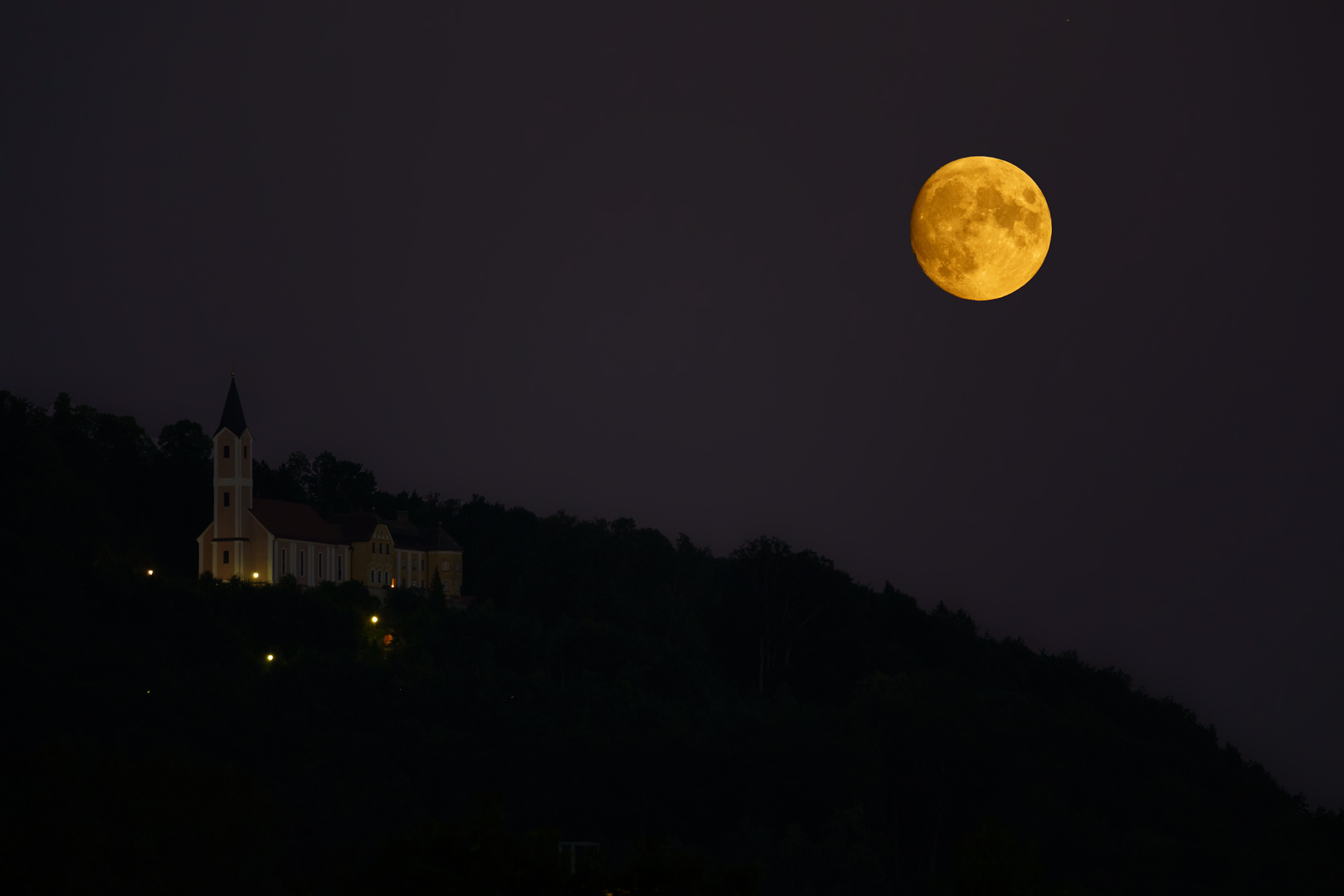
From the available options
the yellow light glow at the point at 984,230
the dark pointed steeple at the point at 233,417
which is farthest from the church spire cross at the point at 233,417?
the yellow light glow at the point at 984,230

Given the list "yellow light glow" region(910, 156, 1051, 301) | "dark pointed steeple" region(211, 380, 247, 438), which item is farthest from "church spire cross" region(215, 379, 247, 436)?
"yellow light glow" region(910, 156, 1051, 301)

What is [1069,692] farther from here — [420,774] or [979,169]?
[979,169]

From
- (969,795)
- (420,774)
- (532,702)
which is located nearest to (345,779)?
(420,774)

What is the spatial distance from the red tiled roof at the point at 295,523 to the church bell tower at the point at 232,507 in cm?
87

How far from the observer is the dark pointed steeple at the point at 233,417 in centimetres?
8006

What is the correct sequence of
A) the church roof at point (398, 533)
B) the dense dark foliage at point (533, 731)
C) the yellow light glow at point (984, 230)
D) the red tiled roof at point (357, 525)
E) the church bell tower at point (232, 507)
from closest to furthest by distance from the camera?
the yellow light glow at point (984, 230), the dense dark foliage at point (533, 731), the church bell tower at point (232, 507), the red tiled roof at point (357, 525), the church roof at point (398, 533)

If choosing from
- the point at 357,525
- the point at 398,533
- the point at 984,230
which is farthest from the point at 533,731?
the point at 984,230

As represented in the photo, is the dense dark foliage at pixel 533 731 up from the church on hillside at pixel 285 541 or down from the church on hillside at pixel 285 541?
down

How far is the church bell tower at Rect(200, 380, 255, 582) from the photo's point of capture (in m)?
77.4

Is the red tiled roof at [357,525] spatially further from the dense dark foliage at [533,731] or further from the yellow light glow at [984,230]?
the yellow light glow at [984,230]

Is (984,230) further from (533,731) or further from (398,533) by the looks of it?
(398,533)

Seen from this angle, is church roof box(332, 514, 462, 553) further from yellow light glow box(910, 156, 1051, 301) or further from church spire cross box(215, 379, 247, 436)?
yellow light glow box(910, 156, 1051, 301)

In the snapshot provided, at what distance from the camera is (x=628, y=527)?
93.6m

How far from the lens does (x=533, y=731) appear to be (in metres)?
65.8
